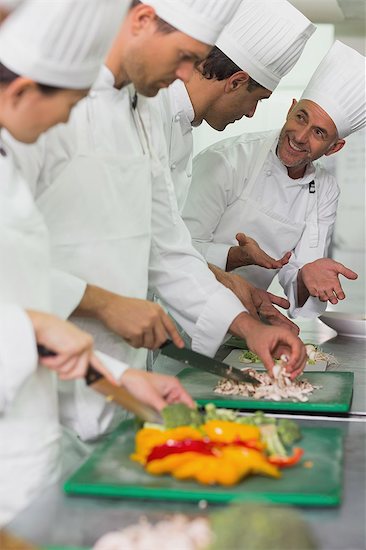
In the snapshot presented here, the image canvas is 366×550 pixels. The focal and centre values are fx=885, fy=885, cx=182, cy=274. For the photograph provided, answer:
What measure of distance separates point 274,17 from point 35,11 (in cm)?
175

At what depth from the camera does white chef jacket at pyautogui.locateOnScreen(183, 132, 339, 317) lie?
342 cm

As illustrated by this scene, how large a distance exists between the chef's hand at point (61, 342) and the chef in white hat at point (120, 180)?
15.2 inches

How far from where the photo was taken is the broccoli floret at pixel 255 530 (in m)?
0.94

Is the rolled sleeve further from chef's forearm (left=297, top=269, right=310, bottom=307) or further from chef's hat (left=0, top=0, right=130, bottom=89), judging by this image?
chef's forearm (left=297, top=269, right=310, bottom=307)

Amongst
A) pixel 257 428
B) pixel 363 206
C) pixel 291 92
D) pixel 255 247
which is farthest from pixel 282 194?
pixel 363 206

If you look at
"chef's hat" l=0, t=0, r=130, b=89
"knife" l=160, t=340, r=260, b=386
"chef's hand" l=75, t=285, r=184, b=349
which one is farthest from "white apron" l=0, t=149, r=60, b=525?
"knife" l=160, t=340, r=260, b=386

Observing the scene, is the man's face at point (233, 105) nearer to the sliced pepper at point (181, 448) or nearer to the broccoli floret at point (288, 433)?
the broccoli floret at point (288, 433)

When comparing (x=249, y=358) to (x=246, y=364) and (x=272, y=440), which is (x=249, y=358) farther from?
(x=272, y=440)

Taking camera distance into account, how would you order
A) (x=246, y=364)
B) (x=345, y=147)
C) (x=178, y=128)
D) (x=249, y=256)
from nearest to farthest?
(x=246, y=364), (x=178, y=128), (x=249, y=256), (x=345, y=147)

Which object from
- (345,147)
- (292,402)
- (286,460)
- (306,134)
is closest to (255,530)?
(286,460)

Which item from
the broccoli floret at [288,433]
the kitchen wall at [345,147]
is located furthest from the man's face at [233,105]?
the kitchen wall at [345,147]

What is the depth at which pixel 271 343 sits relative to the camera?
7.48ft

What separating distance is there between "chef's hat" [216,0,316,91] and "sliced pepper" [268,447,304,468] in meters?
1.68

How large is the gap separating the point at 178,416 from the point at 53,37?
0.69m
